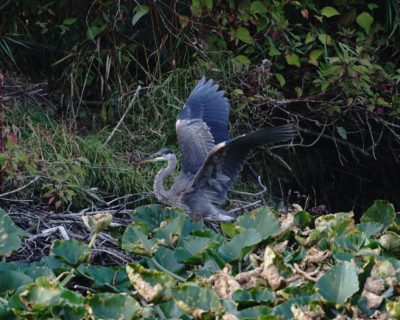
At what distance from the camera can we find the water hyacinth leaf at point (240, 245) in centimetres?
266

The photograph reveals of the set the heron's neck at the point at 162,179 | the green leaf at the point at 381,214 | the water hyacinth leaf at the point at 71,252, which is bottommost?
the heron's neck at the point at 162,179

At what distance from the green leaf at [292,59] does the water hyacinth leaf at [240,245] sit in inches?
129

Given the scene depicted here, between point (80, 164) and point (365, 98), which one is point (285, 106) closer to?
point (365, 98)

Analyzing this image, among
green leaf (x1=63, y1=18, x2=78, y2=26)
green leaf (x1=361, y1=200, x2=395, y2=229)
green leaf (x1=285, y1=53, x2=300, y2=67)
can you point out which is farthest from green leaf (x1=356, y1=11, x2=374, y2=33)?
green leaf (x1=361, y1=200, x2=395, y2=229)

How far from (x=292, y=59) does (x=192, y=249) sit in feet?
10.9

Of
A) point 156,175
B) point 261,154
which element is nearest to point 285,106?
point 261,154

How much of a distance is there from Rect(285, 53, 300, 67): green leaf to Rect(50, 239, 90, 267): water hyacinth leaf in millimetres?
3356

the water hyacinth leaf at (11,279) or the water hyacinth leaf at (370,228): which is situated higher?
the water hyacinth leaf at (11,279)

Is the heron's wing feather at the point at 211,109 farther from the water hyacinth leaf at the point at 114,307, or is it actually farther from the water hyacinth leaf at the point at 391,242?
the water hyacinth leaf at the point at 114,307

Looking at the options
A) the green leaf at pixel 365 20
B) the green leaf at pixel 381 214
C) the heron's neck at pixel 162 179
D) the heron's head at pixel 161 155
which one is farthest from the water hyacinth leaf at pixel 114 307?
the green leaf at pixel 365 20

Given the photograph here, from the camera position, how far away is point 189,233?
2973mm

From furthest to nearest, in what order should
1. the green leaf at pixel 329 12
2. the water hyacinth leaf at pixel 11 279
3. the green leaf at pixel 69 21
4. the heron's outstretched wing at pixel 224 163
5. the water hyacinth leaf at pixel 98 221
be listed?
the green leaf at pixel 69 21, the green leaf at pixel 329 12, the heron's outstretched wing at pixel 224 163, the water hyacinth leaf at pixel 98 221, the water hyacinth leaf at pixel 11 279

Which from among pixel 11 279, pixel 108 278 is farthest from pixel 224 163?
pixel 11 279

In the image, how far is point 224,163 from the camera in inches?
188
